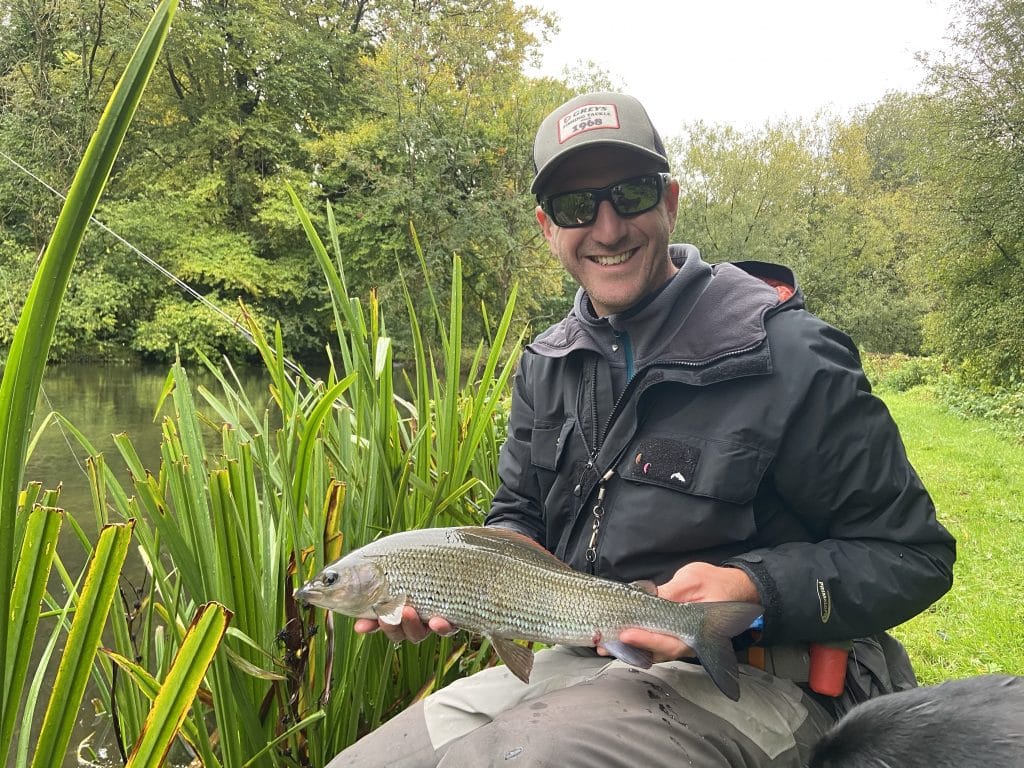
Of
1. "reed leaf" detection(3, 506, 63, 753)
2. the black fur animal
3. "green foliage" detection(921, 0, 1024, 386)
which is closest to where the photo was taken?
the black fur animal

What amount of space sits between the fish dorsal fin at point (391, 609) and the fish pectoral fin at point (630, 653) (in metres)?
0.50

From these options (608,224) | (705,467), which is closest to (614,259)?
(608,224)

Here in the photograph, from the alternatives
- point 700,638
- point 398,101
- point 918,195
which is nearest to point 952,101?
point 918,195

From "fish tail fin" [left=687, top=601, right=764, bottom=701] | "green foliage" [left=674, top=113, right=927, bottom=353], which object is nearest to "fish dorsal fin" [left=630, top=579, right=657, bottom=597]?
"fish tail fin" [left=687, top=601, right=764, bottom=701]

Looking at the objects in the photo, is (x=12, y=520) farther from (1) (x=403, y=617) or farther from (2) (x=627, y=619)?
(2) (x=627, y=619)

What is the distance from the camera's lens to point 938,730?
3.05 feet

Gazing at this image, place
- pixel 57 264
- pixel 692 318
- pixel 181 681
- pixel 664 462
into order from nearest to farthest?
pixel 57 264, pixel 181 681, pixel 664 462, pixel 692 318

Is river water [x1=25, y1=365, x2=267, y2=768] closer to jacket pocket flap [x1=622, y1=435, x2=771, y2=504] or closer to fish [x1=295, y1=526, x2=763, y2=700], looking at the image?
fish [x1=295, y1=526, x2=763, y2=700]

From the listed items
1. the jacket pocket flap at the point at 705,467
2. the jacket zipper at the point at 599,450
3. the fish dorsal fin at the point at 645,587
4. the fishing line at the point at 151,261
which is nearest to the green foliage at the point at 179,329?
the fishing line at the point at 151,261

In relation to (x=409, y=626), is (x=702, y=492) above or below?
above

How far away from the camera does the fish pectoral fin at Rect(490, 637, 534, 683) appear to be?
63.9 inches

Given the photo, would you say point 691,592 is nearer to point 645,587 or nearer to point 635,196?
point 645,587

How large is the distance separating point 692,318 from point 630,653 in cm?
96

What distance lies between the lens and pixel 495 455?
3.48 m
